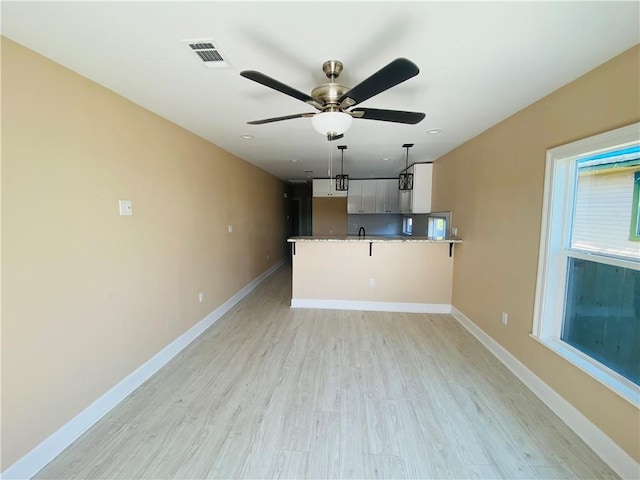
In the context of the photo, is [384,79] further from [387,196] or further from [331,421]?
[387,196]

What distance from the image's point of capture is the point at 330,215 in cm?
728

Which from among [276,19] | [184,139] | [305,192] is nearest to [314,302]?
[184,139]

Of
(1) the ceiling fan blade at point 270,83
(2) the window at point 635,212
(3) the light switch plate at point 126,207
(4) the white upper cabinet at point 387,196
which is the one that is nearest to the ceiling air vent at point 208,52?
(1) the ceiling fan blade at point 270,83

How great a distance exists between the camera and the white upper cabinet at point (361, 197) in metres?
6.62

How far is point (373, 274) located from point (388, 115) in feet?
8.56

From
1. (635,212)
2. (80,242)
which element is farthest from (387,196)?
(80,242)

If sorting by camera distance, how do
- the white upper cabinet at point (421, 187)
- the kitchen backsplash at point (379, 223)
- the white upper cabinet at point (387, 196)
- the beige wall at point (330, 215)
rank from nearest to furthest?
1. the white upper cabinet at point (421, 187)
2. the white upper cabinet at point (387, 196)
3. the kitchen backsplash at point (379, 223)
4. the beige wall at point (330, 215)

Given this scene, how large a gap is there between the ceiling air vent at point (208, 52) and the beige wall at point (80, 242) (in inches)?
34.4

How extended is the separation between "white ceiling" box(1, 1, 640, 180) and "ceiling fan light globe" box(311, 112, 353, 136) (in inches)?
13.2

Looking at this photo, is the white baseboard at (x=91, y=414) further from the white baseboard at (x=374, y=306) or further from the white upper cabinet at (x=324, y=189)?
the white upper cabinet at (x=324, y=189)

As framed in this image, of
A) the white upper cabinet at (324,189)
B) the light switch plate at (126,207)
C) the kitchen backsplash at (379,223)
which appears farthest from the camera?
the kitchen backsplash at (379,223)

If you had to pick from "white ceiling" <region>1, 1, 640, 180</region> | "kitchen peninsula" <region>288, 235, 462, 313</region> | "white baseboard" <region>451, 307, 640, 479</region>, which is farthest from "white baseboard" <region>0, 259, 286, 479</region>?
"white baseboard" <region>451, 307, 640, 479</region>

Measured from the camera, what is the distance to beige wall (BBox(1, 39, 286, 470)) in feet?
4.64

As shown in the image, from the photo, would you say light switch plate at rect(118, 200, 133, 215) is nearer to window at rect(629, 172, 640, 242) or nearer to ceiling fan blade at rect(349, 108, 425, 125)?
ceiling fan blade at rect(349, 108, 425, 125)
